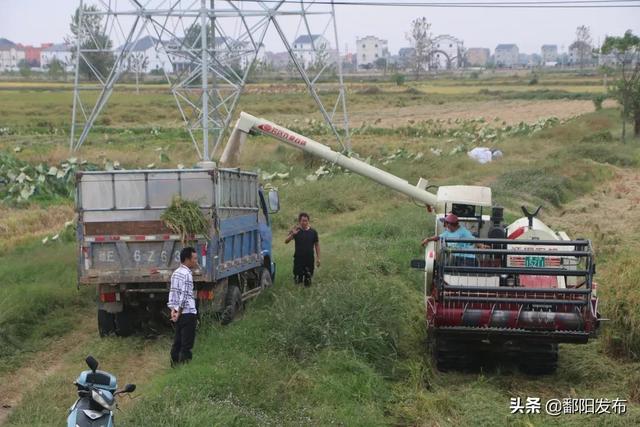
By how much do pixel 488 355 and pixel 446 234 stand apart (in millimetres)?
1799

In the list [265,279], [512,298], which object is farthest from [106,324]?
[512,298]

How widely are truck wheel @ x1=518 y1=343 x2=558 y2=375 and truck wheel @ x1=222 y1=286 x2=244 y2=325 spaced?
4.24m

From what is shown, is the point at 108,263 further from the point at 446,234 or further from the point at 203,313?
the point at 446,234

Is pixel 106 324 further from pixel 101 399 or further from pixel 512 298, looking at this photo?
pixel 101 399

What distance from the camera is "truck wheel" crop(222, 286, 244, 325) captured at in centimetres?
1286

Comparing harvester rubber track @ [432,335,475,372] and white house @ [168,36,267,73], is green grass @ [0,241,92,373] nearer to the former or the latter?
harvester rubber track @ [432,335,475,372]

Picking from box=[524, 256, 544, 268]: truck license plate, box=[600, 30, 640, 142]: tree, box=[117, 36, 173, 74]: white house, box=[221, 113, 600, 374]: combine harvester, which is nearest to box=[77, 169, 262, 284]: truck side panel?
box=[221, 113, 600, 374]: combine harvester

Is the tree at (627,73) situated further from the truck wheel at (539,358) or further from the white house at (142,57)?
the truck wheel at (539,358)

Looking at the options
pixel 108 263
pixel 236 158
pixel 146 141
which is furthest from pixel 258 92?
pixel 108 263

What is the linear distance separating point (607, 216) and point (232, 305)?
49.9 ft

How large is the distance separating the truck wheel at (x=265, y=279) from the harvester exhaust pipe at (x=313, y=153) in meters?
3.06

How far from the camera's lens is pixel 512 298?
1034 centimetres

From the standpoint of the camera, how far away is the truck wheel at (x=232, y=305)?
1286 centimetres

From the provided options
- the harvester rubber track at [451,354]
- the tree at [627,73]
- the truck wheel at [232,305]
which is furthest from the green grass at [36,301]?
the tree at [627,73]
